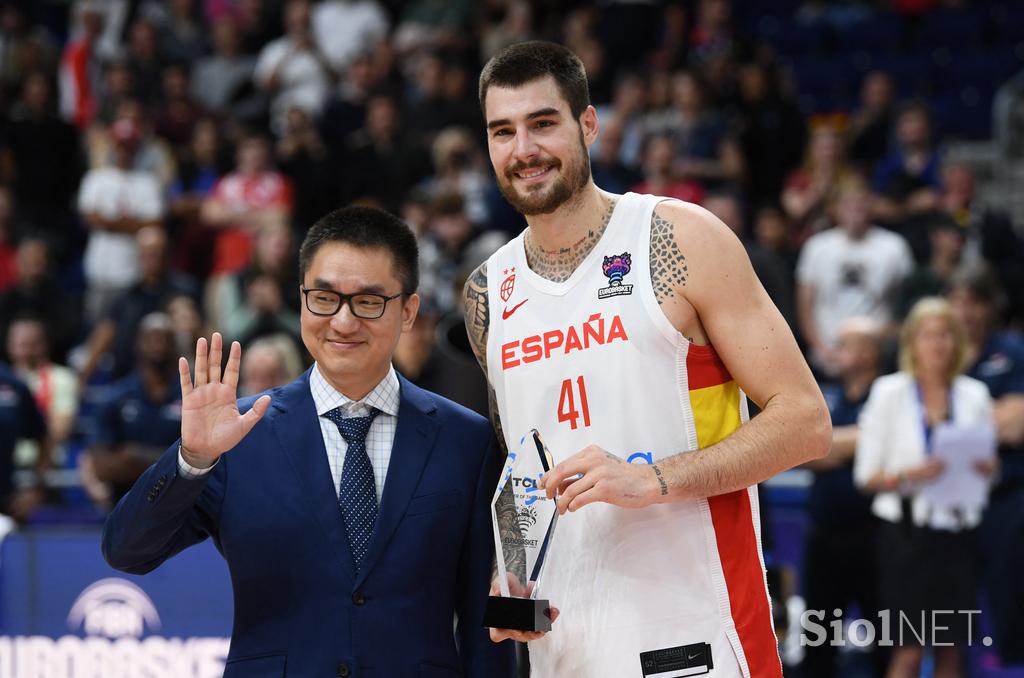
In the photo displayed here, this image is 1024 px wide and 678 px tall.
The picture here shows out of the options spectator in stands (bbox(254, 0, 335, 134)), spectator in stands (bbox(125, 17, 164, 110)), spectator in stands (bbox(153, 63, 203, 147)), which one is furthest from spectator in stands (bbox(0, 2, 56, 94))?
spectator in stands (bbox(254, 0, 335, 134))

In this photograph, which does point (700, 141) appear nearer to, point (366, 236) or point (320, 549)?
point (366, 236)

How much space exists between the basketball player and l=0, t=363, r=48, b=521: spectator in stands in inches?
261

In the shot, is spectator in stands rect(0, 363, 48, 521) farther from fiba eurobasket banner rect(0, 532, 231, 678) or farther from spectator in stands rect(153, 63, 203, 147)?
spectator in stands rect(153, 63, 203, 147)

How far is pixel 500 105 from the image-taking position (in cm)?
376

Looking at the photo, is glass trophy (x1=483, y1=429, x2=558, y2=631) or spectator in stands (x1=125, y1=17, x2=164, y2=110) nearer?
glass trophy (x1=483, y1=429, x2=558, y2=631)

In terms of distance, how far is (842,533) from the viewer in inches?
308

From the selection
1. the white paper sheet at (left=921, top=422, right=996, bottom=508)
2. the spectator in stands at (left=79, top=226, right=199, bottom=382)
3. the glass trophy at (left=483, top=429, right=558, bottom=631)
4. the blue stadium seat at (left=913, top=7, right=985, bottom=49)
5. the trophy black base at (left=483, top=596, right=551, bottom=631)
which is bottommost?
the trophy black base at (left=483, top=596, right=551, bottom=631)

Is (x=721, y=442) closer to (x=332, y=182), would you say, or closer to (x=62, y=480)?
(x=62, y=480)

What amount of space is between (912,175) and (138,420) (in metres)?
6.34

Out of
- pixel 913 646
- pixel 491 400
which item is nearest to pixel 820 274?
pixel 913 646

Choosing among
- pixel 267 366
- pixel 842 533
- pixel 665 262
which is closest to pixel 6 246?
pixel 267 366

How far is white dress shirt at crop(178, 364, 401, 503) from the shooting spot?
3684 mm

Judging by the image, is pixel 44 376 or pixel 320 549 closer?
pixel 320 549

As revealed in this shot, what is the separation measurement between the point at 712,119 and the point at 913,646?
615 centimetres
